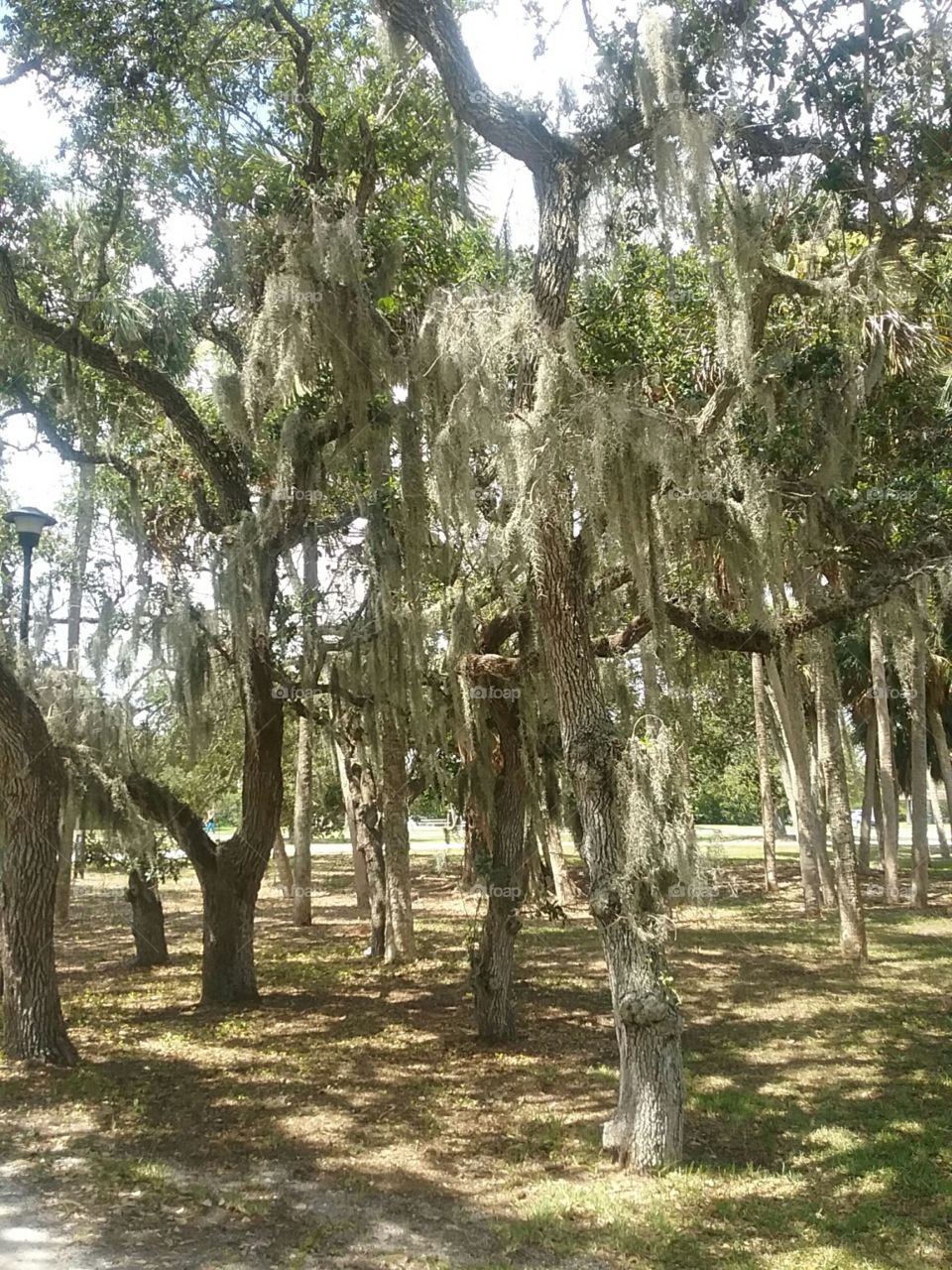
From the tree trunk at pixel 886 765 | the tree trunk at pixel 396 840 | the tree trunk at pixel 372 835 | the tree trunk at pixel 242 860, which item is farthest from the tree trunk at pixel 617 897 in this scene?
the tree trunk at pixel 886 765

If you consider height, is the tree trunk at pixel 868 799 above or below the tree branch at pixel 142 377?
below

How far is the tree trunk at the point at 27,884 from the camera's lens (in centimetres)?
629

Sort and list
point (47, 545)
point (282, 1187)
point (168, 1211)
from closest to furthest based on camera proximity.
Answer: point (168, 1211) < point (282, 1187) < point (47, 545)

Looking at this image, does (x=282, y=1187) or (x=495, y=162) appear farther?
(x=495, y=162)

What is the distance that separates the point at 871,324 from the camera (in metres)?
6.21

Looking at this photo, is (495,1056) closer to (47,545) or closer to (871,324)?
(871,324)

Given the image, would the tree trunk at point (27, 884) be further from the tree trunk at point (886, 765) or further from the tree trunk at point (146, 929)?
the tree trunk at point (886, 765)

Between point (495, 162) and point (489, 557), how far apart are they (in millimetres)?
3237

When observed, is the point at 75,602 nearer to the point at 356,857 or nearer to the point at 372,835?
the point at 372,835

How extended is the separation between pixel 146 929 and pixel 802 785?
318 inches

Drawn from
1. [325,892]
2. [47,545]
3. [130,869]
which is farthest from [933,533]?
[325,892]

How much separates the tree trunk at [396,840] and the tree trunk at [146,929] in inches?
99.6

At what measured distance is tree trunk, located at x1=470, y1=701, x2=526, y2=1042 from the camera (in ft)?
22.9

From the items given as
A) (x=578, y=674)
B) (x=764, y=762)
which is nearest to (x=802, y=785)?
(x=764, y=762)
